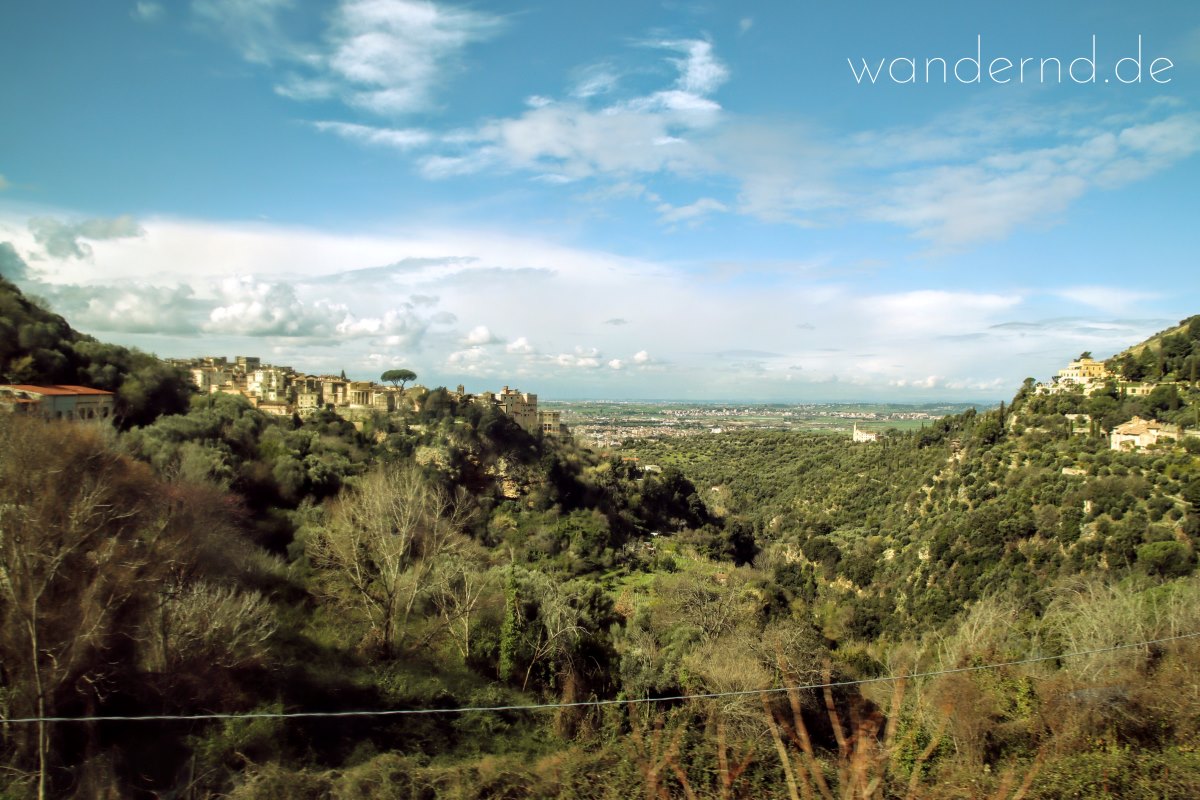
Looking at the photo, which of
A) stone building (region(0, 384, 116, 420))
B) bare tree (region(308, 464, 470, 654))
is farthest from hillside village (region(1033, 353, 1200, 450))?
stone building (region(0, 384, 116, 420))

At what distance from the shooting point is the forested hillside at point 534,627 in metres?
4.22

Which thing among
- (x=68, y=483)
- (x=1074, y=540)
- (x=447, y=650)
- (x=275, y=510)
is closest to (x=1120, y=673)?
(x=447, y=650)

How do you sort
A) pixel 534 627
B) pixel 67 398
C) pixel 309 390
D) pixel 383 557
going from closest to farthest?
pixel 534 627
pixel 383 557
pixel 67 398
pixel 309 390

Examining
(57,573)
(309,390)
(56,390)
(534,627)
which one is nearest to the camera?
(57,573)

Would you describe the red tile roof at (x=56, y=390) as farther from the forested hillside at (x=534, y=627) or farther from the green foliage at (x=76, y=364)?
the forested hillside at (x=534, y=627)

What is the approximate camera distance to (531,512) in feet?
89.8

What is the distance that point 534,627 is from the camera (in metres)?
11.6

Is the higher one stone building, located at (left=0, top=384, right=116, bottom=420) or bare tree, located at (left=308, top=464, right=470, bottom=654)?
stone building, located at (left=0, top=384, right=116, bottom=420)

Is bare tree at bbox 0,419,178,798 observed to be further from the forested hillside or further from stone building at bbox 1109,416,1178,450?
stone building at bbox 1109,416,1178,450

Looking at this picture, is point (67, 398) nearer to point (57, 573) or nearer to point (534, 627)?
point (57, 573)

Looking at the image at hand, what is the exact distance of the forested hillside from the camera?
13.9ft

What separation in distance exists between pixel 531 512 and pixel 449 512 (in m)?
5.31

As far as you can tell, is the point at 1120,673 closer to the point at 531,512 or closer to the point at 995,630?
the point at 995,630

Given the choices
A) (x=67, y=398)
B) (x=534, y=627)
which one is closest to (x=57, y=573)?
(x=534, y=627)
